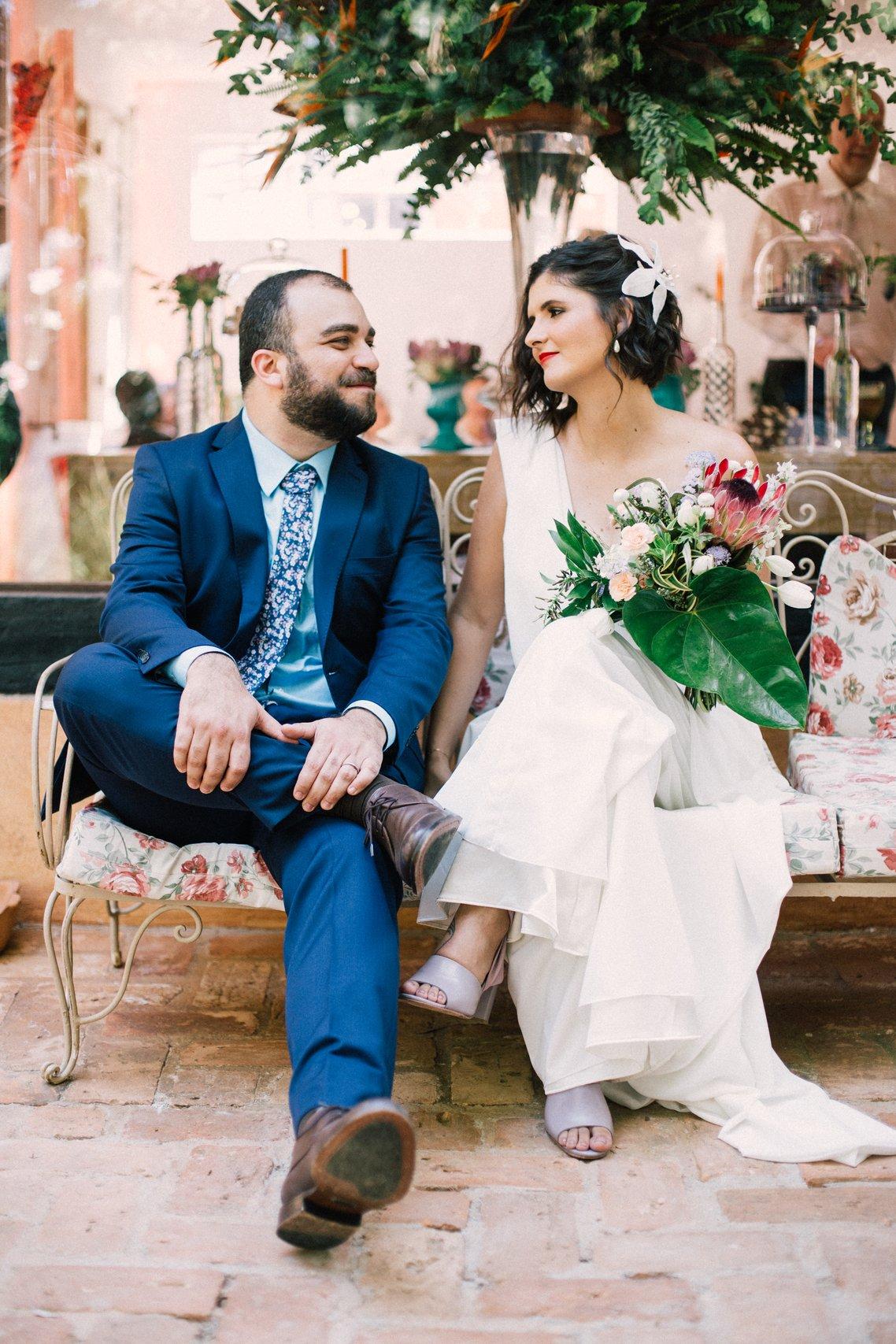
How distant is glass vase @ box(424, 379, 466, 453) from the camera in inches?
169

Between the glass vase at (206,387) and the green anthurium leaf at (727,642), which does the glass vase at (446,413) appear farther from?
the green anthurium leaf at (727,642)

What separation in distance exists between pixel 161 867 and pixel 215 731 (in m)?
0.37

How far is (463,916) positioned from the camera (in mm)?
2332

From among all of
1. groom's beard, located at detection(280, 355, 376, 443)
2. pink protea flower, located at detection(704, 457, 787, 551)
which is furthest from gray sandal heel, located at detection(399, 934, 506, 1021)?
groom's beard, located at detection(280, 355, 376, 443)

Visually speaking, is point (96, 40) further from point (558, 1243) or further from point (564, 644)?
point (558, 1243)

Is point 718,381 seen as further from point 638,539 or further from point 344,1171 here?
point 344,1171

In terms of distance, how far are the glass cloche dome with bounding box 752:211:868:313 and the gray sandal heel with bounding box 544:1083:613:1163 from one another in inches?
115

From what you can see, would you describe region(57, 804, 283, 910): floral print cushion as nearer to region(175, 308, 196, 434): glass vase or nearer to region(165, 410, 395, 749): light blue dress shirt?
region(165, 410, 395, 749): light blue dress shirt

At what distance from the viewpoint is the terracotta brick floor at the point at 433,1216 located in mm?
1766

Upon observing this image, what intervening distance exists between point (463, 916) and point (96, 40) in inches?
162

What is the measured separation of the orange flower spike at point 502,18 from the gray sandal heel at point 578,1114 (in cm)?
220

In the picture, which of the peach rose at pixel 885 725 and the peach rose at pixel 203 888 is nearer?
the peach rose at pixel 203 888

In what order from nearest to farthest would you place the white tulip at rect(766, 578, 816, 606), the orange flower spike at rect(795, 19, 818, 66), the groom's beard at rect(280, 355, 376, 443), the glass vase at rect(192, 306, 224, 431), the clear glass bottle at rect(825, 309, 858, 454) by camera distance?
the white tulip at rect(766, 578, 816, 606) → the groom's beard at rect(280, 355, 376, 443) → the orange flower spike at rect(795, 19, 818, 66) → the glass vase at rect(192, 306, 224, 431) → the clear glass bottle at rect(825, 309, 858, 454)

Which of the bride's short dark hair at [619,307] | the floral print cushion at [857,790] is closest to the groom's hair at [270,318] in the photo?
the bride's short dark hair at [619,307]
